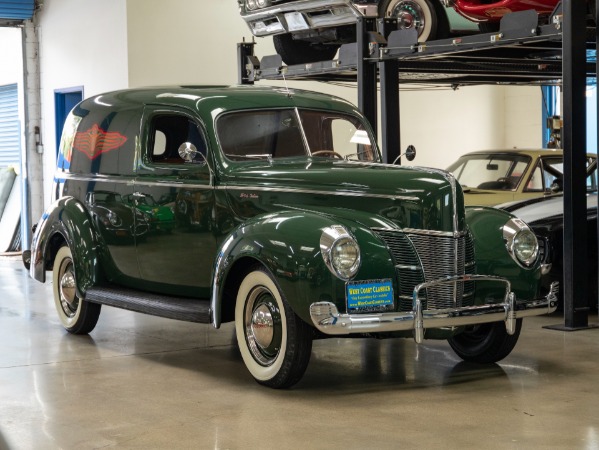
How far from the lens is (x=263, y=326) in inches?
229

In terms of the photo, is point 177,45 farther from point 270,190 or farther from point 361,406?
point 361,406

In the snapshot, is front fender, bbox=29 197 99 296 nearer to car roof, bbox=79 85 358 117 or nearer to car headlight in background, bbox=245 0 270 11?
car roof, bbox=79 85 358 117

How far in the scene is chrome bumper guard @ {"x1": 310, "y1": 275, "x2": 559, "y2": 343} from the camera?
17.5ft

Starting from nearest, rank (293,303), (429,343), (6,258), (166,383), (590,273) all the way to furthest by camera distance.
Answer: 1. (293,303)
2. (166,383)
3. (429,343)
4. (590,273)
5. (6,258)

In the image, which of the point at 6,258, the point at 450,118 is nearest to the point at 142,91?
the point at 6,258

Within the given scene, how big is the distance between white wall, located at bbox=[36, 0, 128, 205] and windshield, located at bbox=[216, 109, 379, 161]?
7.01 metres

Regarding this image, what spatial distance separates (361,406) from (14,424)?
1.74m

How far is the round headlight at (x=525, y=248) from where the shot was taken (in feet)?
20.4

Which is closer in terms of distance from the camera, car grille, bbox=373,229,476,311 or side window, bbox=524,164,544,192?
car grille, bbox=373,229,476,311

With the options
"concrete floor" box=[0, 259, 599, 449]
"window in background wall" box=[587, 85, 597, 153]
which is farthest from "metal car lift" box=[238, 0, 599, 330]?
"window in background wall" box=[587, 85, 597, 153]

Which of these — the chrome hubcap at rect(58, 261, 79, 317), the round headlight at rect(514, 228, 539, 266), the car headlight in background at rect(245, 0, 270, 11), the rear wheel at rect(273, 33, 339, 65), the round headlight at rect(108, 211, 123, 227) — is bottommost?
the chrome hubcap at rect(58, 261, 79, 317)

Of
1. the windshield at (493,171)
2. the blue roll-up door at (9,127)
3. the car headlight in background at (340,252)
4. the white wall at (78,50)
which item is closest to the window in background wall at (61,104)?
the white wall at (78,50)

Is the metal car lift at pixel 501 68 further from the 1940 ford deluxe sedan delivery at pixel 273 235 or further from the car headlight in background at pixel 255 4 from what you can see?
the 1940 ford deluxe sedan delivery at pixel 273 235

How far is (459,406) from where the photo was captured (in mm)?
5352
